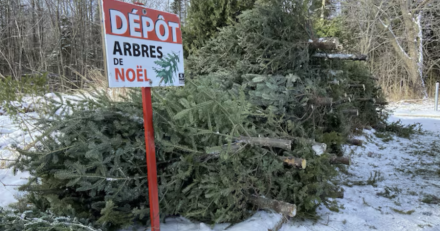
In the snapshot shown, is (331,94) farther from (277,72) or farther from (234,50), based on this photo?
(234,50)

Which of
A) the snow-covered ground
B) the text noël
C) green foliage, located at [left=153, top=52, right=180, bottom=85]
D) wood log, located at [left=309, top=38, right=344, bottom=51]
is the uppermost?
wood log, located at [left=309, top=38, right=344, bottom=51]

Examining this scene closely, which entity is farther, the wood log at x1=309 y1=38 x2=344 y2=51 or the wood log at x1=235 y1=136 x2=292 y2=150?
the wood log at x1=309 y1=38 x2=344 y2=51

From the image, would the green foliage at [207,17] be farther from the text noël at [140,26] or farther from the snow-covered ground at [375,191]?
the snow-covered ground at [375,191]

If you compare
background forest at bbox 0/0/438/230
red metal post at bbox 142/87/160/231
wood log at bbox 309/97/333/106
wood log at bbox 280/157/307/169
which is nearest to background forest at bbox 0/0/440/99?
background forest at bbox 0/0/438/230

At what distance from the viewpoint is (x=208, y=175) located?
2.63 meters

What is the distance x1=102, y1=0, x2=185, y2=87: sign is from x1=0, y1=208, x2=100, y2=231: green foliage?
112cm

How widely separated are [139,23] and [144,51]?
20 centimetres

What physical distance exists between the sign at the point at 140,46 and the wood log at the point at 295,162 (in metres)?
1.30

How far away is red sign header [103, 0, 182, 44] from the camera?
1855 mm

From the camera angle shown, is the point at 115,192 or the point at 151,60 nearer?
the point at 151,60

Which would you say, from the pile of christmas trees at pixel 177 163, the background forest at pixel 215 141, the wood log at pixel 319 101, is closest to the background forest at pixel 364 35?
the background forest at pixel 215 141

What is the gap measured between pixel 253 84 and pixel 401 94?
13.0 metres

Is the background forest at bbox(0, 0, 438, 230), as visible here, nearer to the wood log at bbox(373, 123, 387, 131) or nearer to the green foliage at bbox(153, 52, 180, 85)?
the green foliage at bbox(153, 52, 180, 85)

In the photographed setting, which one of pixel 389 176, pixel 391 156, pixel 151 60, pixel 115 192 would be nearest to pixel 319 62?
pixel 389 176
